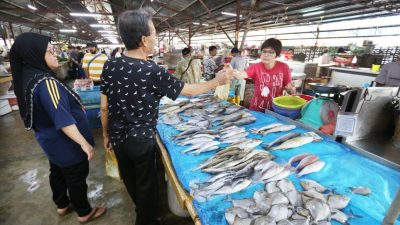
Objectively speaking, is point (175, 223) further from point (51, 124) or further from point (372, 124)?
point (372, 124)

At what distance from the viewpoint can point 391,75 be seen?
17.0 ft

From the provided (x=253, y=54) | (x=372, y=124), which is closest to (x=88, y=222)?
(x=372, y=124)

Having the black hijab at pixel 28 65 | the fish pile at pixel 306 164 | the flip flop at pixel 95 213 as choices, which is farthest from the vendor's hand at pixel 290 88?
the flip flop at pixel 95 213

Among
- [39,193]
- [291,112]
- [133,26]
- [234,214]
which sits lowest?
[39,193]

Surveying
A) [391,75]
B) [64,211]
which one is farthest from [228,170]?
[391,75]

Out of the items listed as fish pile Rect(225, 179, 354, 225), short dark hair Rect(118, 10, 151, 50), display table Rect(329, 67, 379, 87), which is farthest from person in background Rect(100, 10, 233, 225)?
display table Rect(329, 67, 379, 87)

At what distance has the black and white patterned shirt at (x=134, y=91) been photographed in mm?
Answer: 1740

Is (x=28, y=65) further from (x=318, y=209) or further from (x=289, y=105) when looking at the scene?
(x=289, y=105)

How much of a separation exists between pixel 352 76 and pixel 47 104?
9170 millimetres

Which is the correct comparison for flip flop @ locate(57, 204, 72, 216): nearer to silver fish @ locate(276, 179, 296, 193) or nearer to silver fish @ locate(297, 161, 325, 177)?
silver fish @ locate(276, 179, 296, 193)

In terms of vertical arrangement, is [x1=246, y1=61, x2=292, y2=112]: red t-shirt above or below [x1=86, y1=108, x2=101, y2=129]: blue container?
above

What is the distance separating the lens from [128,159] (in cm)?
216

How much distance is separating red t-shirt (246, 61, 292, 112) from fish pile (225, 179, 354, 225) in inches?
77.7

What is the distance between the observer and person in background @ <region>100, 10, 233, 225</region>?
5.66 ft
